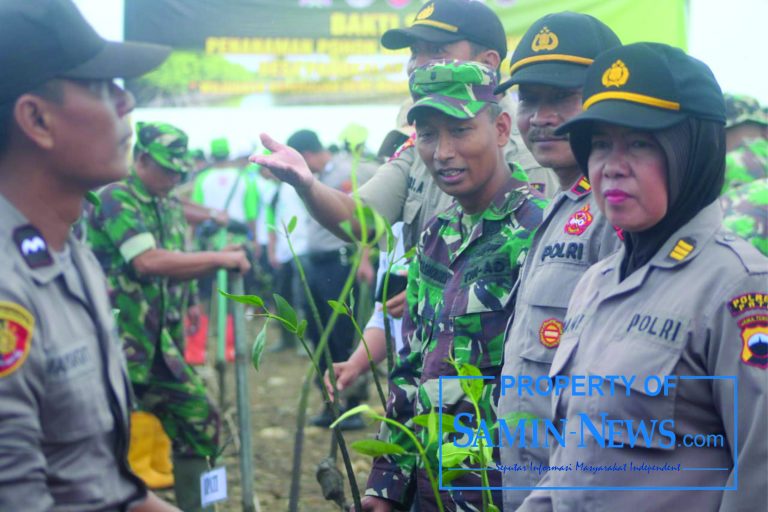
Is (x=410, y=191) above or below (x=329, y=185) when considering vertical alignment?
above

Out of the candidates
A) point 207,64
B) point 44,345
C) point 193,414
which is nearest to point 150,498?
point 44,345

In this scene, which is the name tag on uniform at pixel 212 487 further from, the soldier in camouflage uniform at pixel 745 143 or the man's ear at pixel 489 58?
the soldier in camouflage uniform at pixel 745 143

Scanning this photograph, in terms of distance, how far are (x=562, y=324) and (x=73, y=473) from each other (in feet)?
3.88

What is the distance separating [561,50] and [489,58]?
1.14 m

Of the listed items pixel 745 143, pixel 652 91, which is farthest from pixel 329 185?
pixel 652 91

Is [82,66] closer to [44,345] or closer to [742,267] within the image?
[44,345]

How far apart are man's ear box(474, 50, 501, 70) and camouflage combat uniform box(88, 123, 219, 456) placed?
219cm

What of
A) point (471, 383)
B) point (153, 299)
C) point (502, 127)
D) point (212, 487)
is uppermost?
point (502, 127)

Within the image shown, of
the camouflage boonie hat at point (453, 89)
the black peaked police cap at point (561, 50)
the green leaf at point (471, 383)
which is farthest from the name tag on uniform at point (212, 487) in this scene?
the green leaf at point (471, 383)

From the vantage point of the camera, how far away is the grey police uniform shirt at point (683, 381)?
193 cm

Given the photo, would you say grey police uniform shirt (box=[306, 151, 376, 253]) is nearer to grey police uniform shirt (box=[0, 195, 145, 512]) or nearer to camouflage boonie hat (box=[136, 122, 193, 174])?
camouflage boonie hat (box=[136, 122, 193, 174])

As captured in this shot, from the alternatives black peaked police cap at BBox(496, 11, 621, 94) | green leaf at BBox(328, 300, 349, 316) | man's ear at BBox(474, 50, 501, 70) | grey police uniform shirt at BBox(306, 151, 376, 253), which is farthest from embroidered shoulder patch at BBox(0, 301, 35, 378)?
grey police uniform shirt at BBox(306, 151, 376, 253)

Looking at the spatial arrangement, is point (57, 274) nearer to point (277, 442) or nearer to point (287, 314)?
point (287, 314)

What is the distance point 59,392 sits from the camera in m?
1.90
